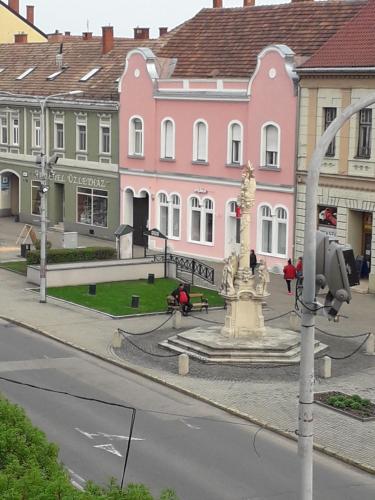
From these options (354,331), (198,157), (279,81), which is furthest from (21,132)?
(354,331)

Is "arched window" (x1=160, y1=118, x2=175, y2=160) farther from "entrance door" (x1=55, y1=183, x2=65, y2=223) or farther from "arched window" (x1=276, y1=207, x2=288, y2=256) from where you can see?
"entrance door" (x1=55, y1=183, x2=65, y2=223)

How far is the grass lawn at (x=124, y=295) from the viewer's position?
35.6 m

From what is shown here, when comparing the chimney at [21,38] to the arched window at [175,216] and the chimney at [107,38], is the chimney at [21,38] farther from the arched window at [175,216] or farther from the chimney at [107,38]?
the arched window at [175,216]

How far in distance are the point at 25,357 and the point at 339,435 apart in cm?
1033

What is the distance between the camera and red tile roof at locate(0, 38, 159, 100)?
5378cm

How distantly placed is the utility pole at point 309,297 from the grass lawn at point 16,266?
29.8m

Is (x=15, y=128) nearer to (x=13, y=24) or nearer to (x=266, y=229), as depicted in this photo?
(x=266, y=229)

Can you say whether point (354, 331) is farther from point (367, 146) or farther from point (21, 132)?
point (21, 132)

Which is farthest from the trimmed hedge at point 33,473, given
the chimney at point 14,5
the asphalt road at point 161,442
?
the chimney at point 14,5

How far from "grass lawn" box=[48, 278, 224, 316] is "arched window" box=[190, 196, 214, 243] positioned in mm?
5893

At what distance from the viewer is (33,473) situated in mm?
11703

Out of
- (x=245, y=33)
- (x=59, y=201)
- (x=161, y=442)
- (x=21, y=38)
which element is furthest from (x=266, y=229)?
(x=21, y=38)

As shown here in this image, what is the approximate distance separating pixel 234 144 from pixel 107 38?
14697mm

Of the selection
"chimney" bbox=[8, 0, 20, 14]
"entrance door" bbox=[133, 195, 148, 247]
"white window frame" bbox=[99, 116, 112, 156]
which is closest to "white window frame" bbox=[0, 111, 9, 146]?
"white window frame" bbox=[99, 116, 112, 156]
